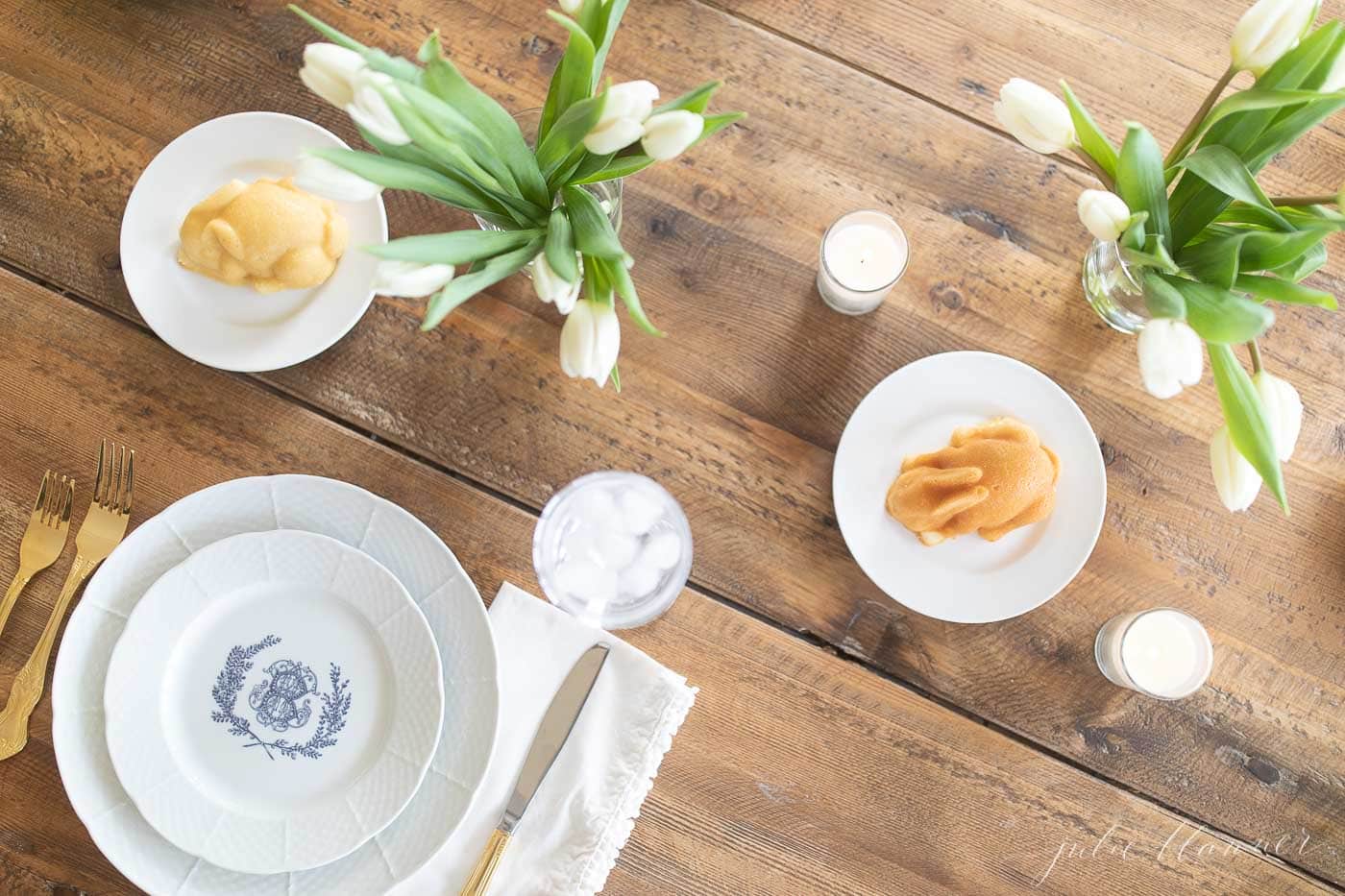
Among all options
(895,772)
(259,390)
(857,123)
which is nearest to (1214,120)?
(857,123)

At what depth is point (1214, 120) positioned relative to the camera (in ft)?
2.47

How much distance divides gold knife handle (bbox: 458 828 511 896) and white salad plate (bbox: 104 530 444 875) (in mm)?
117

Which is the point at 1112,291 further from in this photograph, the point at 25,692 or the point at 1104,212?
the point at 25,692

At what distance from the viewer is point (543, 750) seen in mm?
1011

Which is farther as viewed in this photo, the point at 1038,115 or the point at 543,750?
the point at 543,750

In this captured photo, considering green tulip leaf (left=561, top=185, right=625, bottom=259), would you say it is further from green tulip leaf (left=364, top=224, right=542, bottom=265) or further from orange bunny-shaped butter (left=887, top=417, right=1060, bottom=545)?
orange bunny-shaped butter (left=887, top=417, right=1060, bottom=545)

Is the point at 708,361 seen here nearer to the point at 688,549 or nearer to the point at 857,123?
the point at 688,549

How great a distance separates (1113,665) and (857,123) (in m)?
0.63

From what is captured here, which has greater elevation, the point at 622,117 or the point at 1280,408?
the point at 1280,408

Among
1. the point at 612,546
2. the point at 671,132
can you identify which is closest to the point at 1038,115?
the point at 671,132

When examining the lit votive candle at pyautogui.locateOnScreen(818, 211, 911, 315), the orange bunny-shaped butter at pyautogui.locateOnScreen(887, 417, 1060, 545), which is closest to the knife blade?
the orange bunny-shaped butter at pyautogui.locateOnScreen(887, 417, 1060, 545)

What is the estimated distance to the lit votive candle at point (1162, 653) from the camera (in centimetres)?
100

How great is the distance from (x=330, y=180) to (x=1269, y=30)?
2.16 ft

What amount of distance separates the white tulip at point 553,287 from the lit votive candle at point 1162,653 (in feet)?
2.24
